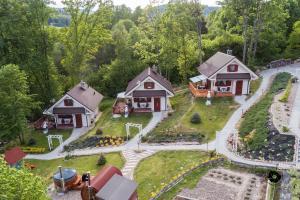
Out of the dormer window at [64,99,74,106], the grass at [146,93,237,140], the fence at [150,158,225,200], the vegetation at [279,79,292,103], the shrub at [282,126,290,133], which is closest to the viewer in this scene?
the fence at [150,158,225,200]

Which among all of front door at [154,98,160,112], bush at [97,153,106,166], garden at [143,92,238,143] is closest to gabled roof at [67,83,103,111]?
front door at [154,98,160,112]

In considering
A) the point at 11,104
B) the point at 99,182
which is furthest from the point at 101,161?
the point at 11,104

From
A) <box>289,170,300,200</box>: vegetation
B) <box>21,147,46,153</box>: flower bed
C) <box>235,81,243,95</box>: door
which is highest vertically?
<box>235,81,243,95</box>: door

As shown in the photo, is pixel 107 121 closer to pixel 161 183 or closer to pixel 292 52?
pixel 161 183

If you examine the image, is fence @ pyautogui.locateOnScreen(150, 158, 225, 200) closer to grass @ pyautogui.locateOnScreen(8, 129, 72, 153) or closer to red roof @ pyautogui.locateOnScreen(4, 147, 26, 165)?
red roof @ pyautogui.locateOnScreen(4, 147, 26, 165)

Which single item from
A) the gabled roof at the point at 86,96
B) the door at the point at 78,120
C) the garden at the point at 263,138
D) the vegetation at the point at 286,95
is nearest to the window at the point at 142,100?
the gabled roof at the point at 86,96

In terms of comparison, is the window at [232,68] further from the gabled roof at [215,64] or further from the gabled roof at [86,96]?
the gabled roof at [86,96]
